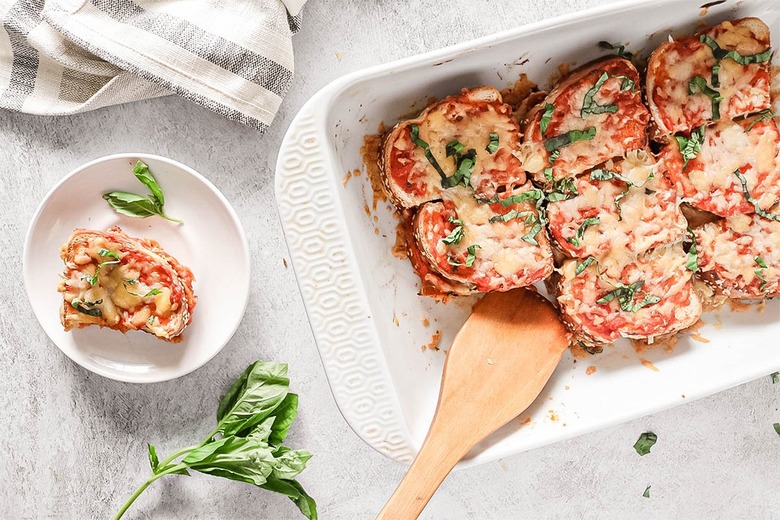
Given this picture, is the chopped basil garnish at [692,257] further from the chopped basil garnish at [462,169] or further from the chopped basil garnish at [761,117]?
the chopped basil garnish at [462,169]

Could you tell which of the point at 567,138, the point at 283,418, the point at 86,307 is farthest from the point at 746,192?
the point at 86,307

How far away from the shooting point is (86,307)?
7.20 feet

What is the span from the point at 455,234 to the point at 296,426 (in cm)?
95

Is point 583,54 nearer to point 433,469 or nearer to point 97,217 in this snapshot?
point 433,469

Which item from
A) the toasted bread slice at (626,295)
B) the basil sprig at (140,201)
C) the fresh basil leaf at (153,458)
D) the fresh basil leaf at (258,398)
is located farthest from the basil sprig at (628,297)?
the fresh basil leaf at (153,458)

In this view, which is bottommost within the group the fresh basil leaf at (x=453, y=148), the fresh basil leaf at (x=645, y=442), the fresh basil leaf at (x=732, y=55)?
the fresh basil leaf at (x=645, y=442)

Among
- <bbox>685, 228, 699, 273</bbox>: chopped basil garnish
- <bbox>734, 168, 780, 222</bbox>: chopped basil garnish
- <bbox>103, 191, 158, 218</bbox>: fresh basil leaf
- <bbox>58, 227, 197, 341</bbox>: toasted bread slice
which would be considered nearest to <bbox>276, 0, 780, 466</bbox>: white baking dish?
<bbox>685, 228, 699, 273</bbox>: chopped basil garnish

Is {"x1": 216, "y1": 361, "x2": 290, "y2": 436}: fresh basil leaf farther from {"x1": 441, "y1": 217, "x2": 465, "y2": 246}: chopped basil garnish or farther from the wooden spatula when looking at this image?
{"x1": 441, "y1": 217, "x2": 465, "y2": 246}: chopped basil garnish

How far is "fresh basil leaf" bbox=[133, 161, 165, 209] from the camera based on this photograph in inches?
89.5

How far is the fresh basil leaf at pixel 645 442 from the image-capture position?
8.63ft

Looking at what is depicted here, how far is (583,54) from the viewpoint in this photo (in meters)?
2.12

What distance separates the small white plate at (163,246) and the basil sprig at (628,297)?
112cm

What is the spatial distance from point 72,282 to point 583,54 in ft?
5.42

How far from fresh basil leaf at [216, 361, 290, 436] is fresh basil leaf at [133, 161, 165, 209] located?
619mm
